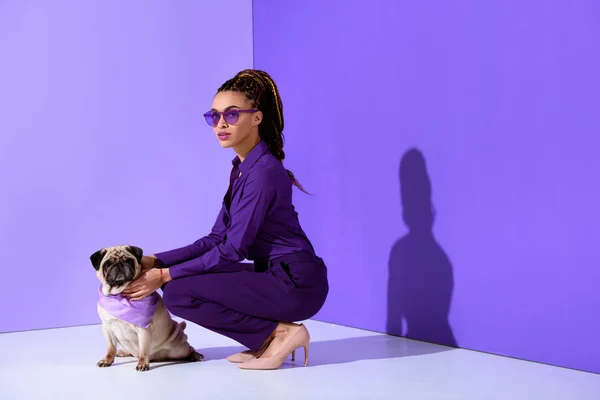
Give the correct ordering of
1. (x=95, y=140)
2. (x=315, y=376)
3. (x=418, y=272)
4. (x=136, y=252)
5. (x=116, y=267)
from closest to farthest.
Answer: (x=315, y=376) < (x=116, y=267) < (x=136, y=252) < (x=418, y=272) < (x=95, y=140)

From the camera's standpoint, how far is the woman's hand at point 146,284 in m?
2.82

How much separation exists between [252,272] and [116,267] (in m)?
0.53

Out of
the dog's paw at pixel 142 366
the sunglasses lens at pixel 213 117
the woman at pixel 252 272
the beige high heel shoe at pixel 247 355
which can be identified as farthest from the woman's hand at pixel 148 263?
the sunglasses lens at pixel 213 117

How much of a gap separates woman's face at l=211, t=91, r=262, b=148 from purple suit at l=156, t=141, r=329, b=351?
134 mm

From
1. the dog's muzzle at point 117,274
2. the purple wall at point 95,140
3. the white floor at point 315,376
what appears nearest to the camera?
the white floor at point 315,376

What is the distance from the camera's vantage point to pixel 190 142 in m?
4.60

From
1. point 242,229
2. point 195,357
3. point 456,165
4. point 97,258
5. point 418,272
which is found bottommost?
point 195,357

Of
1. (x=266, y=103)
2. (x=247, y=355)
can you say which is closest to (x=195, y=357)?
(x=247, y=355)

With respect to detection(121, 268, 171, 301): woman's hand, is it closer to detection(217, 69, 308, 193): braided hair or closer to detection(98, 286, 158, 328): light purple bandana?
detection(98, 286, 158, 328): light purple bandana

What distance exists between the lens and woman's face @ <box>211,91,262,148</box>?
2982mm

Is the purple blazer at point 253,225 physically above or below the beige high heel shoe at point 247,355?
above

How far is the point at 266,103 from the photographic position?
3.07 meters

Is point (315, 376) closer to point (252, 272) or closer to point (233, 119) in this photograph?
point (252, 272)

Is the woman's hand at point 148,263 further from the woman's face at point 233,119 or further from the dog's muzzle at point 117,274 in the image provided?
the woman's face at point 233,119
